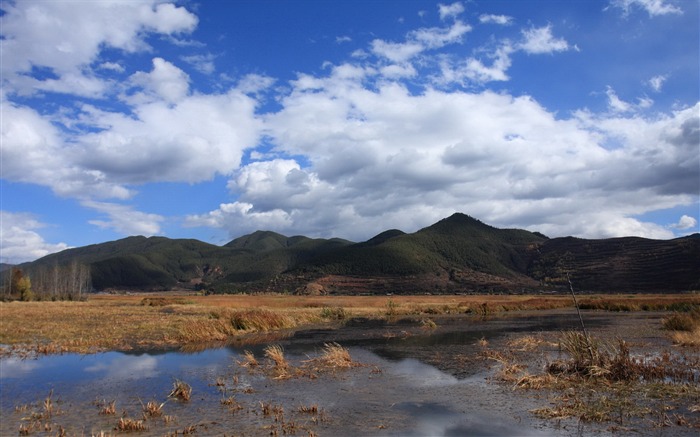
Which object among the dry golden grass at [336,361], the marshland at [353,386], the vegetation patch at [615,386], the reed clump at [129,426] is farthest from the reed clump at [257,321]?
the reed clump at [129,426]

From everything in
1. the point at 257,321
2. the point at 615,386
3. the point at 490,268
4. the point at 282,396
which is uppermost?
the point at 490,268

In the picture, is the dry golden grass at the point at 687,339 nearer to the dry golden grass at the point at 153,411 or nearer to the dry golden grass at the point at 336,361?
the dry golden grass at the point at 336,361

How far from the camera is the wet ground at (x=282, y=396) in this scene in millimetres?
12148

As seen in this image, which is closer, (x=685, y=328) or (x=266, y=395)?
(x=266, y=395)

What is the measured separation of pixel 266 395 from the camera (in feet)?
52.9

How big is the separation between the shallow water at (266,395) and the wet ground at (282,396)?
3 centimetres

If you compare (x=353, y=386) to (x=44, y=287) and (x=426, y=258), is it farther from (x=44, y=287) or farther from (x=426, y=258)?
(x=426, y=258)

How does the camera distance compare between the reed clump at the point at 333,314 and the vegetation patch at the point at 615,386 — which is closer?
the vegetation patch at the point at 615,386

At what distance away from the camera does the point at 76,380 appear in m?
18.9

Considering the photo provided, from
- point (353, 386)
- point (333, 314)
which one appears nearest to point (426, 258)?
point (333, 314)

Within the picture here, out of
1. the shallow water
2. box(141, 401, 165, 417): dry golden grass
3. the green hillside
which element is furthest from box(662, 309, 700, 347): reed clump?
the green hillside

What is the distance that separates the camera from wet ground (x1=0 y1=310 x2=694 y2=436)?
478 inches

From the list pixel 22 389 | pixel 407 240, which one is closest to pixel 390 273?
pixel 407 240

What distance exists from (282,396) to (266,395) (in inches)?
22.3
